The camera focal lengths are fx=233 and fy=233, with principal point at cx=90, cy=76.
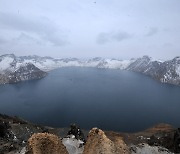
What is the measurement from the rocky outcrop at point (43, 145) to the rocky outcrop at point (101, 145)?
239 cm

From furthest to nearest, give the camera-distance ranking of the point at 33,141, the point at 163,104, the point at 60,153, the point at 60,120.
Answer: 1. the point at 163,104
2. the point at 60,120
3. the point at 60,153
4. the point at 33,141

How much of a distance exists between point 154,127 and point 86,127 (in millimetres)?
39775

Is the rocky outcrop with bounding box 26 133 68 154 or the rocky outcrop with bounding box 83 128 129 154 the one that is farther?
the rocky outcrop with bounding box 83 128 129 154

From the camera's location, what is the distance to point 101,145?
18766 mm

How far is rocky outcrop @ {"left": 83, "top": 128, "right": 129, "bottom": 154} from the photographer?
1856cm

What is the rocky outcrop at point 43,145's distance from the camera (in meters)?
17.3

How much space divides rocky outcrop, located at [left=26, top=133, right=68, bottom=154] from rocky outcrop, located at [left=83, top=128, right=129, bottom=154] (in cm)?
239

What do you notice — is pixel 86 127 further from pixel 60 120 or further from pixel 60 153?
pixel 60 153

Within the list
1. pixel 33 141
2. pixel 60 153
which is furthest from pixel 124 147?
pixel 33 141

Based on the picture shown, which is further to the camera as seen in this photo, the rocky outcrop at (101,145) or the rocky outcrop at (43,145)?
the rocky outcrop at (101,145)

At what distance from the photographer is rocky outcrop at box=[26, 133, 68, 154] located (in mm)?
17328

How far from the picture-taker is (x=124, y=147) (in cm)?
2103

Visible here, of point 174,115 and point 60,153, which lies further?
point 174,115

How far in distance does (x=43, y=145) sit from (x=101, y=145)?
181 inches
